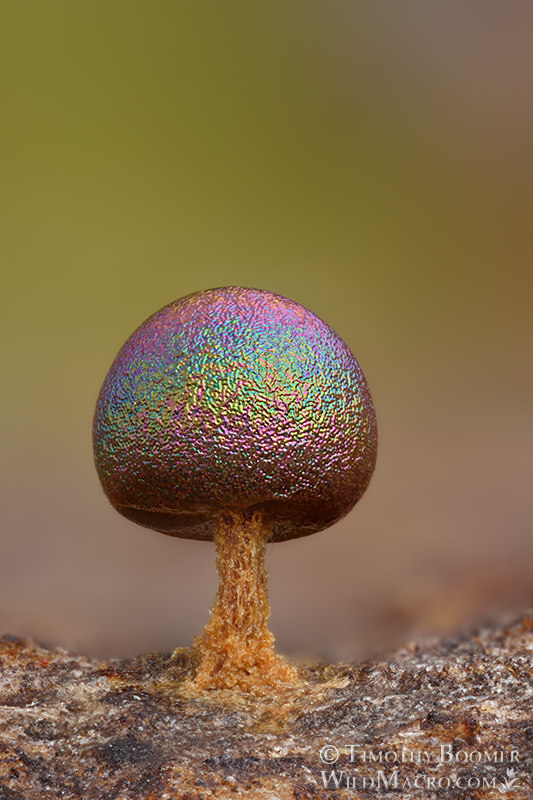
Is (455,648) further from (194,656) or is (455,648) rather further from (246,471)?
(246,471)

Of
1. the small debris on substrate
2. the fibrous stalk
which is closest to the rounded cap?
the fibrous stalk

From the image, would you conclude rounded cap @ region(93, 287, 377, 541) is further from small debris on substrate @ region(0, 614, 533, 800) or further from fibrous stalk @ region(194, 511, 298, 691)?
small debris on substrate @ region(0, 614, 533, 800)

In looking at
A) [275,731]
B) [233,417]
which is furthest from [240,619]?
[233,417]

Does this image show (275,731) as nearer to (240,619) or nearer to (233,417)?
(240,619)

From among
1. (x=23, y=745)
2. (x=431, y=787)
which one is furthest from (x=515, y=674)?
(x=23, y=745)

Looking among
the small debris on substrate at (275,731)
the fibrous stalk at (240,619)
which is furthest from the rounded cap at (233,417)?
the small debris on substrate at (275,731)
